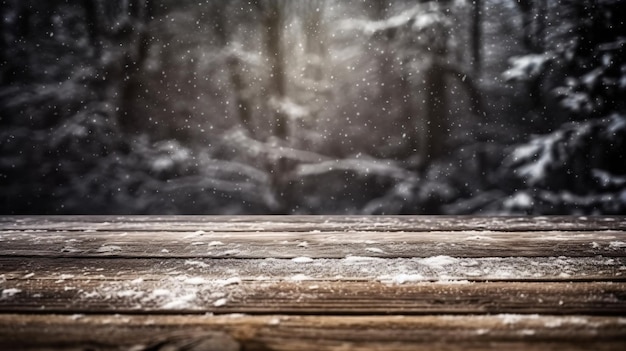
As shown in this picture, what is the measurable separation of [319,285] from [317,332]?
18 cm

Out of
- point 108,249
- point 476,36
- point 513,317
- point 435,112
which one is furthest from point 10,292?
point 476,36

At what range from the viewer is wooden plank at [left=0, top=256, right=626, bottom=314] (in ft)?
1.87

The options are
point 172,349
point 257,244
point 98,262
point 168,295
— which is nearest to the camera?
point 172,349

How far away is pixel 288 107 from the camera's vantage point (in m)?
1.74

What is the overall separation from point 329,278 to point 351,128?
1110 millimetres

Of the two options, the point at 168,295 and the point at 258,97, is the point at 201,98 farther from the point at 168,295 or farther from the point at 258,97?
the point at 168,295

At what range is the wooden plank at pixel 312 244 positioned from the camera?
0.89m

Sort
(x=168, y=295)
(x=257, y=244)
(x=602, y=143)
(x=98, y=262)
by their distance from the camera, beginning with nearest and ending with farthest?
(x=168, y=295) < (x=98, y=262) < (x=257, y=244) < (x=602, y=143)

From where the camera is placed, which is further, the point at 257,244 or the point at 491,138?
the point at 491,138

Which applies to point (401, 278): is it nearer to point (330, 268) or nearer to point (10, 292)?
point (330, 268)

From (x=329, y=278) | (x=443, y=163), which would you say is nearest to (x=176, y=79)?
(x=443, y=163)

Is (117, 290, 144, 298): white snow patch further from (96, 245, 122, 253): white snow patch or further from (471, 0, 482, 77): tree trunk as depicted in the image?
(471, 0, 482, 77): tree trunk

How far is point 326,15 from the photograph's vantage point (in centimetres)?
172

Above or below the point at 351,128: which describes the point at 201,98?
above
